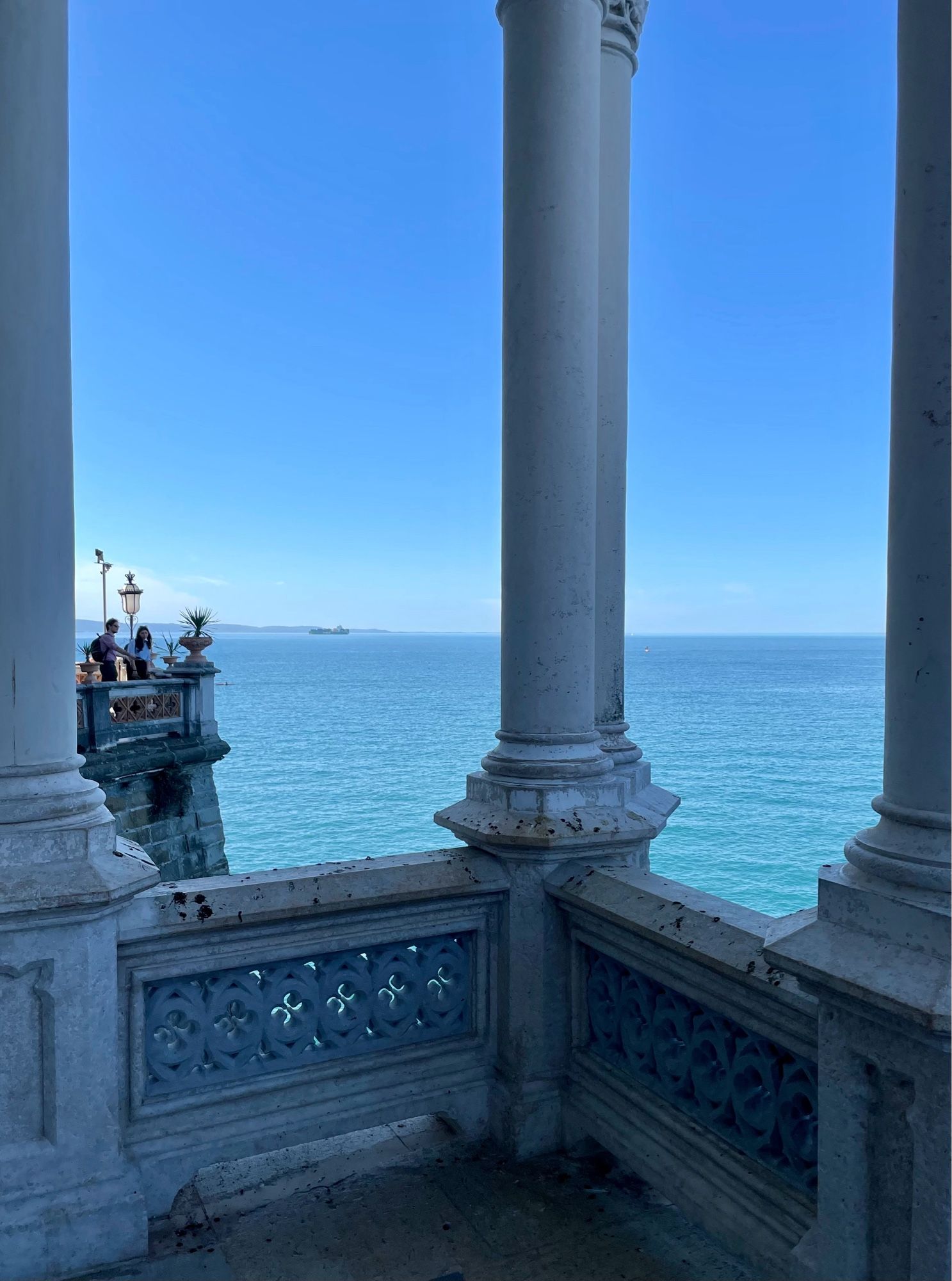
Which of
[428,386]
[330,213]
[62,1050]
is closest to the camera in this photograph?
[62,1050]

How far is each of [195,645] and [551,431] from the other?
16.0m

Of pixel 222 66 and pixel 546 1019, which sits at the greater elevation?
pixel 222 66

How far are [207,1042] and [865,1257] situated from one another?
2.10 meters

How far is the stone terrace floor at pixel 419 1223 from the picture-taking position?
2689mm

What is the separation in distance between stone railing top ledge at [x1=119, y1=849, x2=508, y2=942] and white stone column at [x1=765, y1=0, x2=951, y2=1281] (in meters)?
1.53

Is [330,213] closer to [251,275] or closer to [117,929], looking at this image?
[251,275]

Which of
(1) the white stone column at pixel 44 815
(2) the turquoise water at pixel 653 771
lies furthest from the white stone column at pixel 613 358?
(2) the turquoise water at pixel 653 771

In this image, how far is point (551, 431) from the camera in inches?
137

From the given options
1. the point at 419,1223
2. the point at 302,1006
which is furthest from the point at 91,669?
the point at 419,1223

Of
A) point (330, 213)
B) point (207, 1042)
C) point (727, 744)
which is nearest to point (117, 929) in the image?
point (207, 1042)

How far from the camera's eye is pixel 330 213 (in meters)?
75.6

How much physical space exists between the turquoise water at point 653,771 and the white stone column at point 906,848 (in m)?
9.92

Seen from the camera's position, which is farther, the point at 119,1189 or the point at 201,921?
the point at 201,921

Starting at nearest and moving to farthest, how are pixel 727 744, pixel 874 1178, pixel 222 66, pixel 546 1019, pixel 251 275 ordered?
pixel 874 1178 < pixel 546 1019 < pixel 222 66 < pixel 727 744 < pixel 251 275
